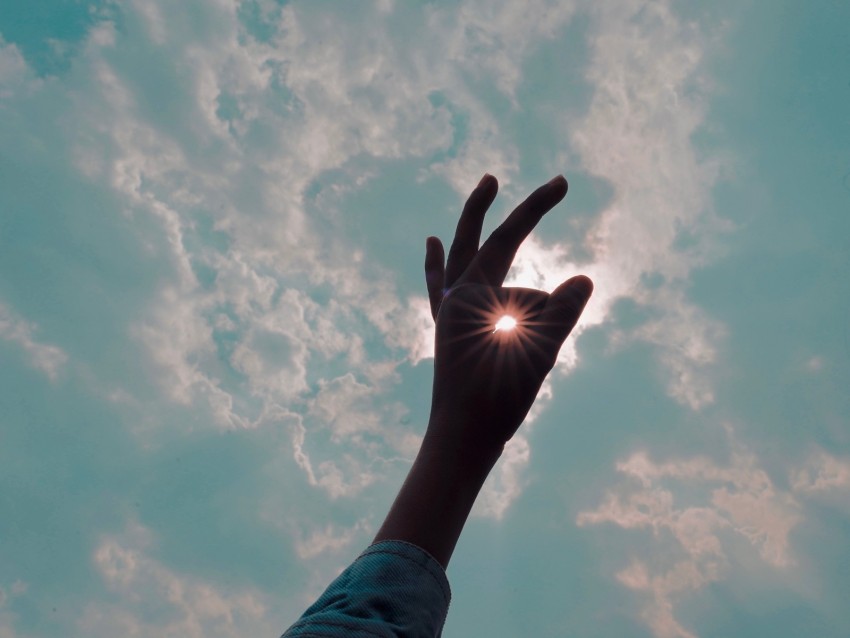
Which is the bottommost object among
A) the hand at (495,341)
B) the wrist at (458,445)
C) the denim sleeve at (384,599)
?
the denim sleeve at (384,599)

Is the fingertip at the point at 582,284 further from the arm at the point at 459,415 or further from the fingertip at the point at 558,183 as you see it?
the fingertip at the point at 558,183

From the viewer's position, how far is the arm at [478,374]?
2430mm

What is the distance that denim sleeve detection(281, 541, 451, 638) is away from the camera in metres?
2.00

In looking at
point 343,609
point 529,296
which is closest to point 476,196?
point 529,296

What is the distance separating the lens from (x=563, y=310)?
293 centimetres

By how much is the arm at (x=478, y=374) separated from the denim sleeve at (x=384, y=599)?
0.25 feet

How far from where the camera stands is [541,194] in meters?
3.29

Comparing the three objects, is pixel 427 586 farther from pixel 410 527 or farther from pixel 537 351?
pixel 537 351

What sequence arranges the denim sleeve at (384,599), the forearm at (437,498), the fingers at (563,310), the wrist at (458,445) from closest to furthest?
the denim sleeve at (384,599) < the forearm at (437,498) < the wrist at (458,445) < the fingers at (563,310)

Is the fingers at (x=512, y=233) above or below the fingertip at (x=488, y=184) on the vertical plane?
below

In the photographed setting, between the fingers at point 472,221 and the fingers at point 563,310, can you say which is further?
the fingers at point 472,221

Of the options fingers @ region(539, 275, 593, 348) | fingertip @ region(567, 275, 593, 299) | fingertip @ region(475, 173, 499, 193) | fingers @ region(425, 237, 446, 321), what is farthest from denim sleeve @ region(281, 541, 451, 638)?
fingertip @ region(475, 173, 499, 193)

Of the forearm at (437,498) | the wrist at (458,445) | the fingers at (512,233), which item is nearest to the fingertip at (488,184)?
the fingers at (512,233)

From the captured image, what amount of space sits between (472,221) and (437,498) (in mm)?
1739
